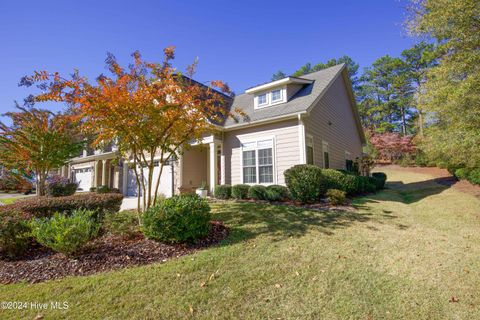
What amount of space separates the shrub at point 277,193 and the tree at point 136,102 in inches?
168

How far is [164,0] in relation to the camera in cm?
823

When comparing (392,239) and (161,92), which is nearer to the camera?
(392,239)

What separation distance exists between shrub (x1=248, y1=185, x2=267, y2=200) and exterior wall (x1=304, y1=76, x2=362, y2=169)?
3.14m

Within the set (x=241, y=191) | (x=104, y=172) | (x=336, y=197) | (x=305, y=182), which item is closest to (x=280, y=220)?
(x=305, y=182)

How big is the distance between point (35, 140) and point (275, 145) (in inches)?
419

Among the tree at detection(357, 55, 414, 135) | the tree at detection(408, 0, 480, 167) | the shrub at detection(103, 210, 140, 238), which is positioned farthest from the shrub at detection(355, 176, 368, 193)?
the tree at detection(357, 55, 414, 135)

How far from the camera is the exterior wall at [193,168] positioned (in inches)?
488

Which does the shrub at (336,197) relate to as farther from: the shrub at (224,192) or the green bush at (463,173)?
the green bush at (463,173)

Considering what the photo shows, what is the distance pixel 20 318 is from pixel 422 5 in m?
14.2

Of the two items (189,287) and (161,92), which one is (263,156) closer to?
(161,92)

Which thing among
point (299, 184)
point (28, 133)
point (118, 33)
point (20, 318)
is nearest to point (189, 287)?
point (20, 318)

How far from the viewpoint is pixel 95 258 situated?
4.21m

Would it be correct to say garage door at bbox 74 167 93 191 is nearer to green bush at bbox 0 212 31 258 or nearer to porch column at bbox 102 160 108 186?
porch column at bbox 102 160 108 186

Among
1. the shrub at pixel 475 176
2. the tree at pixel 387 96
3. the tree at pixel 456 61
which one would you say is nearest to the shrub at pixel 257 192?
the tree at pixel 456 61
